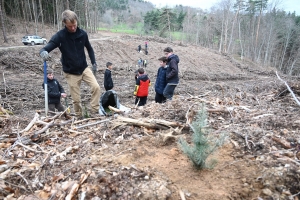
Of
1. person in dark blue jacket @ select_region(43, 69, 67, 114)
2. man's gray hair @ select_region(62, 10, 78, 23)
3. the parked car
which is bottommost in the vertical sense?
person in dark blue jacket @ select_region(43, 69, 67, 114)

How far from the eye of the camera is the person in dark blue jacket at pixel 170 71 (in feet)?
17.9

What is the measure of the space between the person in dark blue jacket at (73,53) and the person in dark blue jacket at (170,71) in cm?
194

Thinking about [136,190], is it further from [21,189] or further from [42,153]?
[42,153]

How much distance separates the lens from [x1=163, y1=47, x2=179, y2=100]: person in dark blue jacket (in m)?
5.46

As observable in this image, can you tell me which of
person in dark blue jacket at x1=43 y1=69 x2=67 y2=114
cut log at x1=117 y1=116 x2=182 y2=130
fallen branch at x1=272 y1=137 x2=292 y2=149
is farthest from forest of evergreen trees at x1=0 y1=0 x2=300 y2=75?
fallen branch at x1=272 y1=137 x2=292 y2=149

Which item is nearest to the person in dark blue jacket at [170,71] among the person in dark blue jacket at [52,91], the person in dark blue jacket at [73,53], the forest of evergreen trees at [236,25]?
the person in dark blue jacket at [73,53]

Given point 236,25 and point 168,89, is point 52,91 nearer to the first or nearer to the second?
point 168,89

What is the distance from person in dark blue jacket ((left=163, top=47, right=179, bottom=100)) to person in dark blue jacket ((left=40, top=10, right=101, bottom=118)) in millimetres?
1941

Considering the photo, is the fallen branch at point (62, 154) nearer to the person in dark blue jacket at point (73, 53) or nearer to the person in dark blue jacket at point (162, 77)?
the person in dark blue jacket at point (73, 53)

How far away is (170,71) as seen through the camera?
5551 mm

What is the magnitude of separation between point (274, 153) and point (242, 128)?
669 mm

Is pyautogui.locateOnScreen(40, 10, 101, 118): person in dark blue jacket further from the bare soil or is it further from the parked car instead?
the parked car

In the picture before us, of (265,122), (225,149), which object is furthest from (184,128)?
(265,122)

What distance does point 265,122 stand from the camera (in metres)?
3.10
